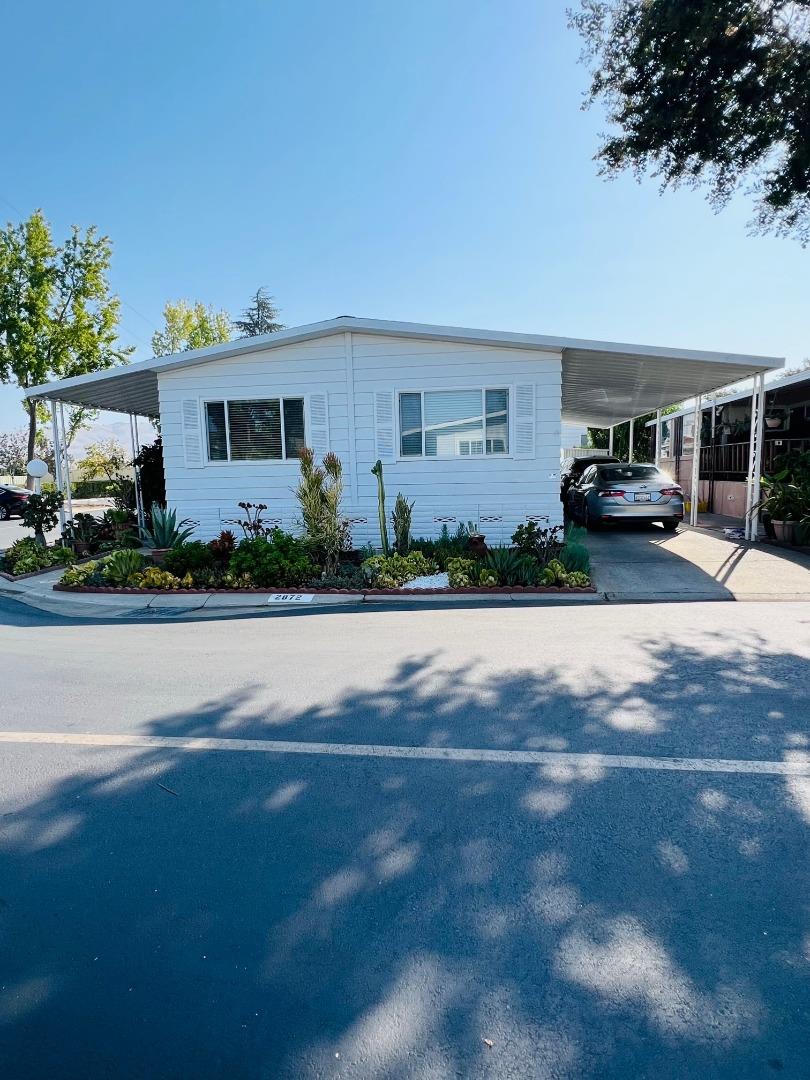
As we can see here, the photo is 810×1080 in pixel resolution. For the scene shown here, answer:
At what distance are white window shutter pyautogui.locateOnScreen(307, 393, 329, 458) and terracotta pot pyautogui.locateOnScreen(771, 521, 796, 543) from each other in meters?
8.33

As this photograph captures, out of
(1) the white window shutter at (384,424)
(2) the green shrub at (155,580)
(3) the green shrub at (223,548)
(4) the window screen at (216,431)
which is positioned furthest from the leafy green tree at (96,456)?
(1) the white window shutter at (384,424)

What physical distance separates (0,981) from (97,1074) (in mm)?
549

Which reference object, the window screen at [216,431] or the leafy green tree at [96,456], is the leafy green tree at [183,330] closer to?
the leafy green tree at [96,456]

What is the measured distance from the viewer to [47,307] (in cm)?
1970

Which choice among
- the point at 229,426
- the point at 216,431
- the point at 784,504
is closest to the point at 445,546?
the point at 229,426

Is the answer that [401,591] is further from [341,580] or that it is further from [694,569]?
[694,569]

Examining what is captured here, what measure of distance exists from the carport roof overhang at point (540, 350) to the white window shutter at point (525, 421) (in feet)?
2.18

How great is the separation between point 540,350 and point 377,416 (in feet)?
9.14

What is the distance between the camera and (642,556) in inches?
424

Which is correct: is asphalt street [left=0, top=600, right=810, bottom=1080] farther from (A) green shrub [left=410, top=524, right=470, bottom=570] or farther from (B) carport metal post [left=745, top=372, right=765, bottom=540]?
(B) carport metal post [left=745, top=372, right=765, bottom=540]

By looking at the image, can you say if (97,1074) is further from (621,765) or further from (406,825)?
(621,765)

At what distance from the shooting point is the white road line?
10.9ft

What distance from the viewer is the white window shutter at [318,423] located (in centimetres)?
1069

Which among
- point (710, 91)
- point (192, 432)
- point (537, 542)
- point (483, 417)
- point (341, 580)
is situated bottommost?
point (341, 580)
